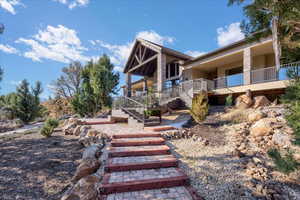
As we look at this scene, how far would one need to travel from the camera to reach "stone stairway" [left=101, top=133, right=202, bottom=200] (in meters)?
2.76

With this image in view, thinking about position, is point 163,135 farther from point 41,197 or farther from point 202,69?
point 202,69

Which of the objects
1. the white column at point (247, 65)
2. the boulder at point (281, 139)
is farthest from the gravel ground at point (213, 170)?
the white column at point (247, 65)

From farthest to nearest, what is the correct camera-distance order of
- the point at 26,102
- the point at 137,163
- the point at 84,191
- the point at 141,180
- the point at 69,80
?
the point at 69,80 < the point at 26,102 < the point at 137,163 < the point at 141,180 < the point at 84,191

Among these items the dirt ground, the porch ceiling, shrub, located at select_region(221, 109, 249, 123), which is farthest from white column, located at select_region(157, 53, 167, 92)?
the dirt ground

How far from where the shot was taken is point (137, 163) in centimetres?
374

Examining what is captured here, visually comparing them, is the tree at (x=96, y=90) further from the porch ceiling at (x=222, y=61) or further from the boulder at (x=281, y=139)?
the boulder at (x=281, y=139)

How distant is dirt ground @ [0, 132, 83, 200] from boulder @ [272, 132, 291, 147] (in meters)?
6.50

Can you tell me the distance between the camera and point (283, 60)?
388 centimetres

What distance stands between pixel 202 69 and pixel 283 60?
36.1 ft

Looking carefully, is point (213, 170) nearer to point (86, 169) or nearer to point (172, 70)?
point (86, 169)

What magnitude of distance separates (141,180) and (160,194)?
0.52 meters

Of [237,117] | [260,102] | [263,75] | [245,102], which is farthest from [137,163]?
[263,75]

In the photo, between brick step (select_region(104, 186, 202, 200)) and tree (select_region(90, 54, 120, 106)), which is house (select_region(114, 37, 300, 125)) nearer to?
tree (select_region(90, 54, 120, 106))

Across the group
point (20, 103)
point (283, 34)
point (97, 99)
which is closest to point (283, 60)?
point (283, 34)
